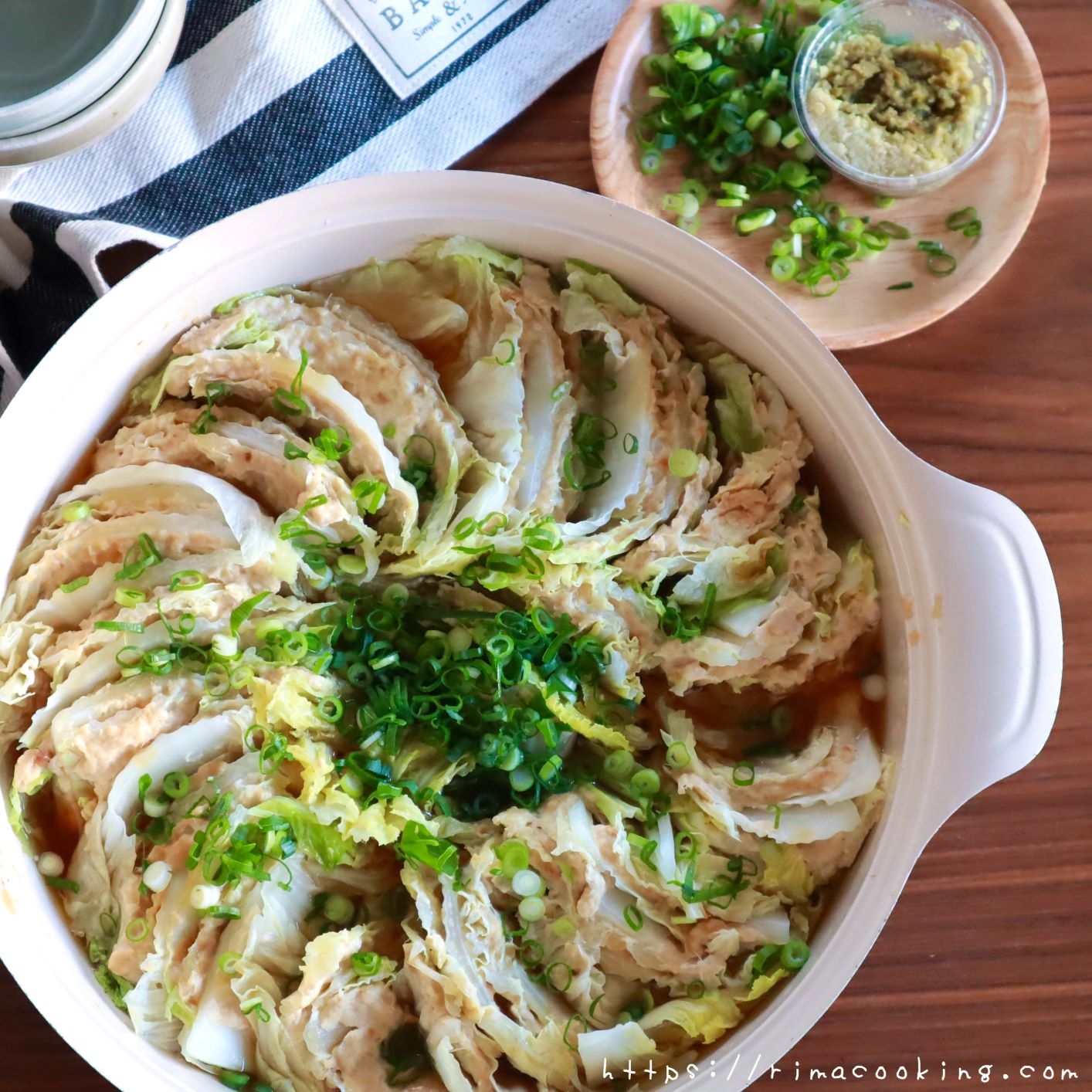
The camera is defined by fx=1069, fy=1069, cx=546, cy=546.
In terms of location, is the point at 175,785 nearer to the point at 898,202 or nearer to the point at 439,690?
the point at 439,690

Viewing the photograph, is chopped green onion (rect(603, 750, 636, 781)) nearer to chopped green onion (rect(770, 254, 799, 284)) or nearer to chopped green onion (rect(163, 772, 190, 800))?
chopped green onion (rect(163, 772, 190, 800))

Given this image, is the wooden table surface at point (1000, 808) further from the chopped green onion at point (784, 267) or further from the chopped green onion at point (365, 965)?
the chopped green onion at point (365, 965)

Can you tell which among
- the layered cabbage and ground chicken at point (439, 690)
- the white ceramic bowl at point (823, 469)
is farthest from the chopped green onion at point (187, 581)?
the white ceramic bowl at point (823, 469)

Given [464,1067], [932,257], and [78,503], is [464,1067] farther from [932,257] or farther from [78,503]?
[932,257]

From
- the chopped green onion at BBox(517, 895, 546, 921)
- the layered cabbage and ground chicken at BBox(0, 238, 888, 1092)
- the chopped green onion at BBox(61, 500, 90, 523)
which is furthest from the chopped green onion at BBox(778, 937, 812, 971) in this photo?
the chopped green onion at BBox(61, 500, 90, 523)

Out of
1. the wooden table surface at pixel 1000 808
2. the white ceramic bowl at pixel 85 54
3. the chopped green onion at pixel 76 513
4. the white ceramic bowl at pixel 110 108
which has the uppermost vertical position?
the white ceramic bowl at pixel 85 54

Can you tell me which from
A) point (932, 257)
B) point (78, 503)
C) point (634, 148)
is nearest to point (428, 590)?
point (78, 503)
